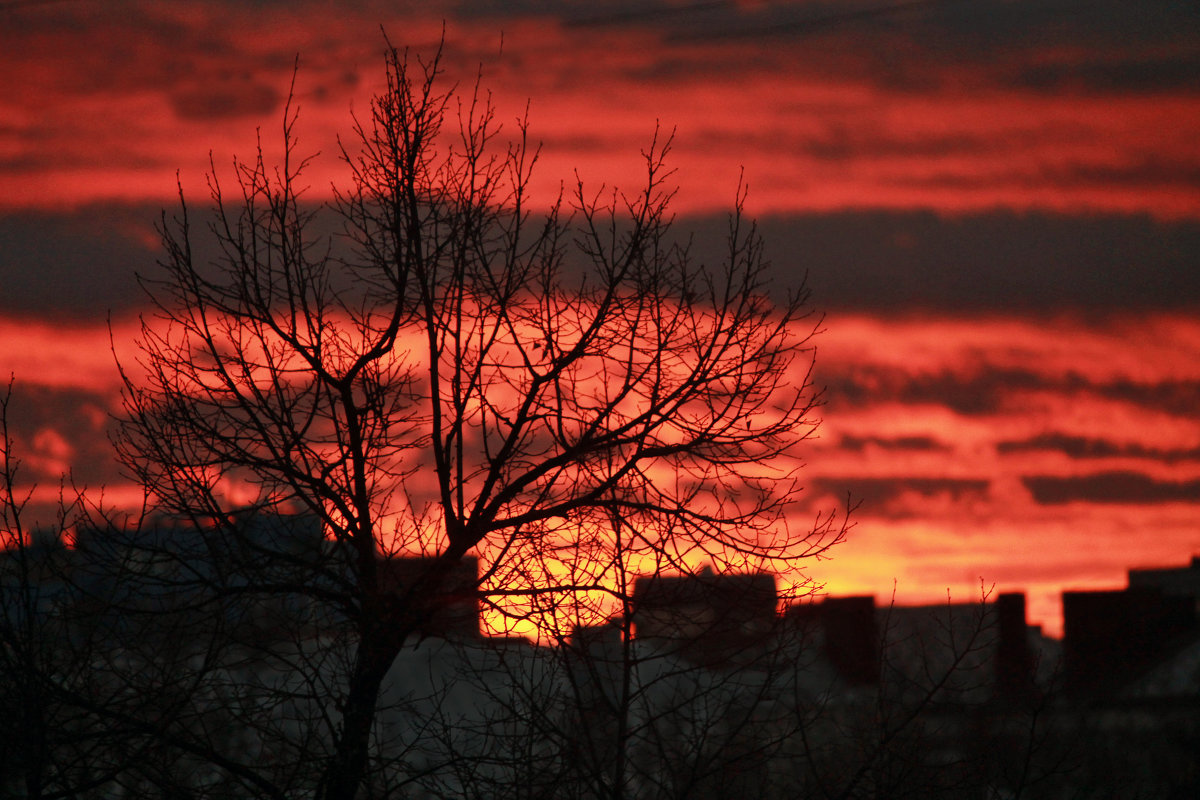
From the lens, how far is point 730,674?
38.7 ft

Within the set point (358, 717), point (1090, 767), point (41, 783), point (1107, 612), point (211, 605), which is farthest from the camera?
point (1107, 612)

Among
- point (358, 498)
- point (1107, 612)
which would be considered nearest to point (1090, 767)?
point (1107, 612)

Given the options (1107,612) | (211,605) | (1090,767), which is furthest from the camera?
(1107,612)

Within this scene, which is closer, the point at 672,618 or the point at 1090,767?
the point at 672,618

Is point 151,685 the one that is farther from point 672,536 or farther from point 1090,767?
point 1090,767

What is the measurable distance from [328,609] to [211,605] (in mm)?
1079

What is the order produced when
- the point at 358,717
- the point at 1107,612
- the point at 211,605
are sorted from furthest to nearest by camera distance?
the point at 1107,612 → the point at 211,605 → the point at 358,717

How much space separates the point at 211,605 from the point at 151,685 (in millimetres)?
918

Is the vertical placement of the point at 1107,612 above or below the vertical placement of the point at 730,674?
above

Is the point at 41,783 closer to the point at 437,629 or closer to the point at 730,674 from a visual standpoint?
the point at 437,629

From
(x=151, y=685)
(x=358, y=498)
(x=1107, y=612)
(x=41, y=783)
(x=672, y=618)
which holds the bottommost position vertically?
(x=41, y=783)

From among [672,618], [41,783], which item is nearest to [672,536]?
[672,618]

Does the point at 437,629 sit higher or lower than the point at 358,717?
higher

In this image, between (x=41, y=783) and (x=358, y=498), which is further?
(x=358, y=498)
